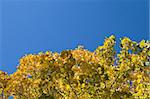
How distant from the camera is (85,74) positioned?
2259 cm

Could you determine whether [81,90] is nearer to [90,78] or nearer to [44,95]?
[90,78]

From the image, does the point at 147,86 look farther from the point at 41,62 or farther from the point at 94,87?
the point at 41,62

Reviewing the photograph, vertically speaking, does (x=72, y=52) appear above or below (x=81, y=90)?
above

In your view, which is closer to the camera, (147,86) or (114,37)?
(147,86)

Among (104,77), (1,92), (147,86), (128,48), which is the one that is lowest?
(147,86)

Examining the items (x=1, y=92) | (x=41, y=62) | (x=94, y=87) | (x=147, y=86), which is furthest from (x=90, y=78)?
(x=1, y=92)

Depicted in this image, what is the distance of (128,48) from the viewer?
2450cm

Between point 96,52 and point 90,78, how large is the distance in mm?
3418

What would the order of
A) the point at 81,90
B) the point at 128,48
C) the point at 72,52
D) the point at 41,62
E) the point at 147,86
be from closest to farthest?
the point at 147,86
the point at 81,90
the point at 128,48
the point at 72,52
the point at 41,62

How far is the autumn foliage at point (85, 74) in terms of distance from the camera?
2217 cm

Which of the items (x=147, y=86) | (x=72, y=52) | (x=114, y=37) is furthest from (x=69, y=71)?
(x=147, y=86)

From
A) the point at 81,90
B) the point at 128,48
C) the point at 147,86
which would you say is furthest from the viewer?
the point at 128,48

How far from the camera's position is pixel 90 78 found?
2242 cm

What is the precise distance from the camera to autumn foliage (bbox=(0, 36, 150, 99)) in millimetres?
22172
